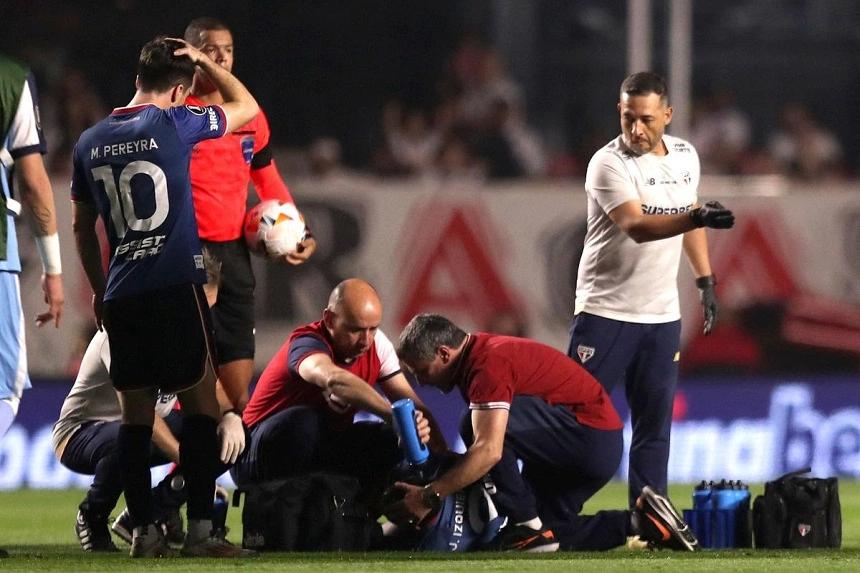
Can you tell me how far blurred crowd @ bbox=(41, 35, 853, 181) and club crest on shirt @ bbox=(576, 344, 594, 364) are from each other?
5030 millimetres

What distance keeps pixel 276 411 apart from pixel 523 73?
6.66 m

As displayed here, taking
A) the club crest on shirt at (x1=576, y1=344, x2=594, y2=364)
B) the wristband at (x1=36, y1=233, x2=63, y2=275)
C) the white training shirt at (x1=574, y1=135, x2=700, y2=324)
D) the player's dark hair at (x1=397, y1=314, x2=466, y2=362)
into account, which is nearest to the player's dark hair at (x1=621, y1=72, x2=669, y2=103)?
the white training shirt at (x1=574, y1=135, x2=700, y2=324)

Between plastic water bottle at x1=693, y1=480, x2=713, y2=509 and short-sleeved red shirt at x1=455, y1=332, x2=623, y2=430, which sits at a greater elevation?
short-sleeved red shirt at x1=455, y1=332, x2=623, y2=430

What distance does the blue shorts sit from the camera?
6219 mm

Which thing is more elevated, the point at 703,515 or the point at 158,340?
the point at 158,340

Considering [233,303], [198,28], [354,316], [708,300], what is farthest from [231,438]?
[708,300]

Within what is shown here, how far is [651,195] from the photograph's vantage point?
702 centimetres

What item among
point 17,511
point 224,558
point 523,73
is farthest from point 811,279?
point 224,558

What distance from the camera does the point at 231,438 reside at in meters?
6.41

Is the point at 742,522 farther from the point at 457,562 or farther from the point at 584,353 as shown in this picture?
the point at 457,562

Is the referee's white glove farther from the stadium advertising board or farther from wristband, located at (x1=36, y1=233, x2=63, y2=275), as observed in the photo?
the stadium advertising board

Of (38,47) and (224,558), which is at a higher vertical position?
(38,47)

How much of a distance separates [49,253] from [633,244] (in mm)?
2362

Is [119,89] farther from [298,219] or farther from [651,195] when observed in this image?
[651,195]
